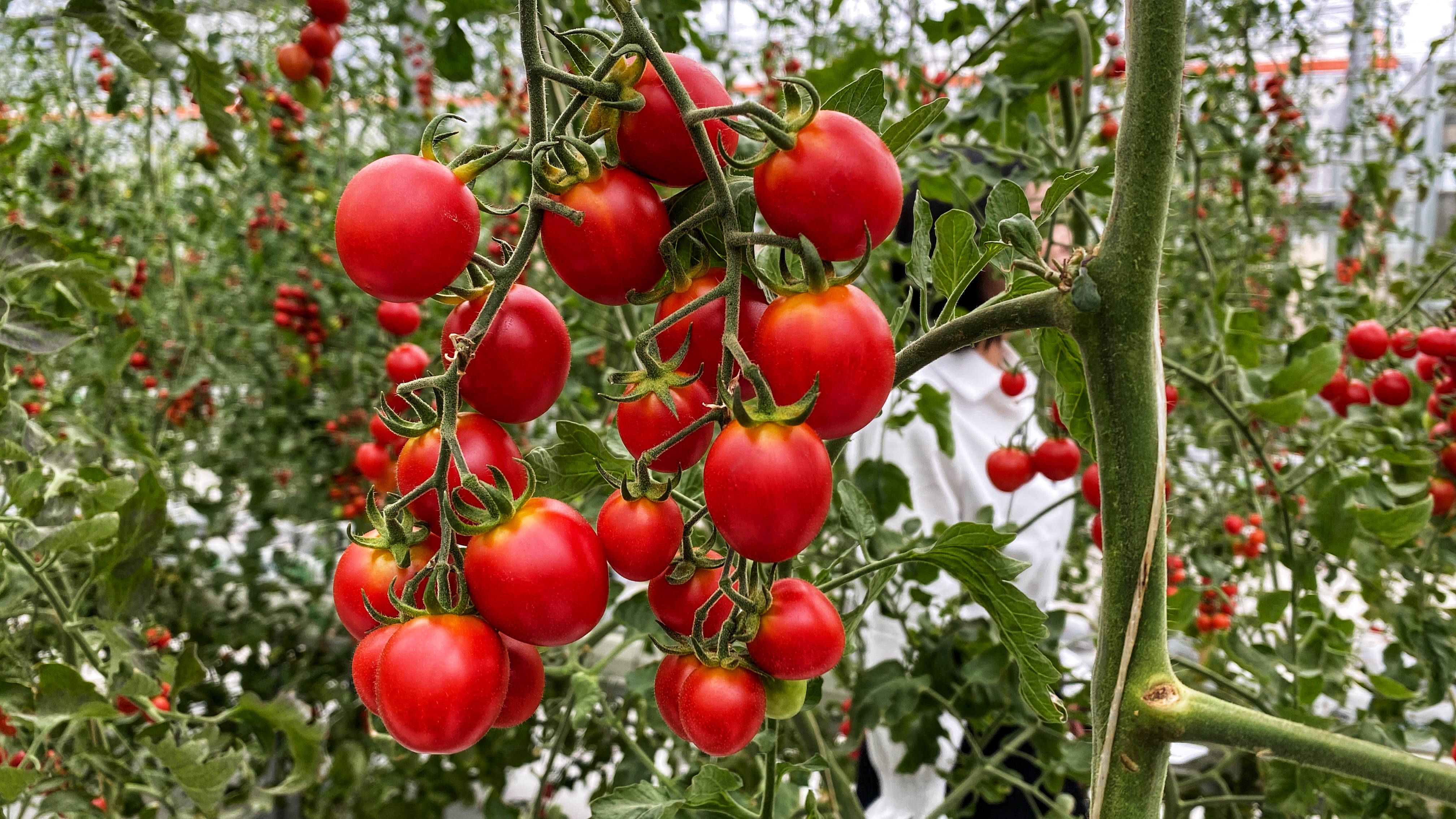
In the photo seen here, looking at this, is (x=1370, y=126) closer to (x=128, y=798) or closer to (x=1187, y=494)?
(x=1187, y=494)

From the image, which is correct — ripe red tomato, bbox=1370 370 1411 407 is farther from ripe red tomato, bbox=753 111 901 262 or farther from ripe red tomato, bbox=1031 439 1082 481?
ripe red tomato, bbox=753 111 901 262

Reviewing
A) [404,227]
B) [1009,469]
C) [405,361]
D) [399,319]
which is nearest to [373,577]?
[404,227]

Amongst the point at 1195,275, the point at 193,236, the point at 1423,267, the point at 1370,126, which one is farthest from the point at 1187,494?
the point at 193,236

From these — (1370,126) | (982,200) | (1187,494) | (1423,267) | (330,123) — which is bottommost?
(330,123)

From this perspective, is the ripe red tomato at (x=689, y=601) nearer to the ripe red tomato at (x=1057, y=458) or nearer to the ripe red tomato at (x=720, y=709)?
the ripe red tomato at (x=720, y=709)

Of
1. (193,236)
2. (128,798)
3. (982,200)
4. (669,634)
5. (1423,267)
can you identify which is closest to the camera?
(669,634)

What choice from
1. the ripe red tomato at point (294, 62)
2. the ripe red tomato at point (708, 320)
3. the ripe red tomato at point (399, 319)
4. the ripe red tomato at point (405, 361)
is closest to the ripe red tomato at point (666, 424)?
the ripe red tomato at point (708, 320)

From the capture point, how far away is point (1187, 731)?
31 centimetres

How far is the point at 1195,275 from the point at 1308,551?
3.62 feet

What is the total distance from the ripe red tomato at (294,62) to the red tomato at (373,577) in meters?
1.01

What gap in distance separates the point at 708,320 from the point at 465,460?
0.10 meters

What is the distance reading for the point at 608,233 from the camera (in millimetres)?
309

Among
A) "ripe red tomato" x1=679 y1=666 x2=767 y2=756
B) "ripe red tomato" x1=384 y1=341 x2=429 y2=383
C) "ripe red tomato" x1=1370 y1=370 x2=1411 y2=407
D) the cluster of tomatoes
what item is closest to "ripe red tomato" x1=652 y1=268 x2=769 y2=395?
"ripe red tomato" x1=679 y1=666 x2=767 y2=756

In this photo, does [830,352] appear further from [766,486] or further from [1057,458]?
[1057,458]
